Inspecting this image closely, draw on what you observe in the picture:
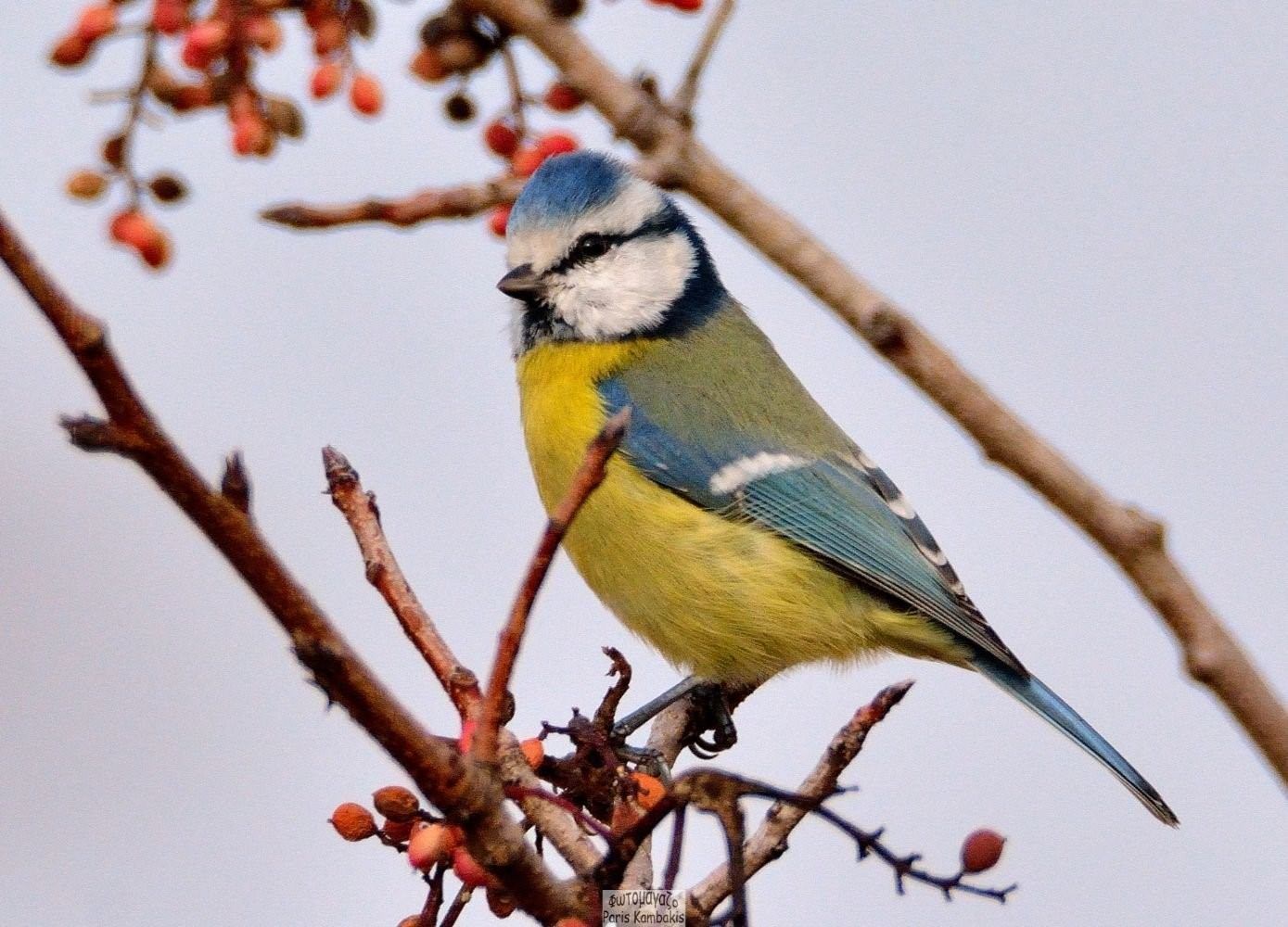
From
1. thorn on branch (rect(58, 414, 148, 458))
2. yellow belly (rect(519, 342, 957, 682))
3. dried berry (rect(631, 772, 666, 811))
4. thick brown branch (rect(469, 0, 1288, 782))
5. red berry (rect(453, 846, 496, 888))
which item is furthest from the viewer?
yellow belly (rect(519, 342, 957, 682))

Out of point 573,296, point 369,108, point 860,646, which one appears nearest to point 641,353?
point 573,296

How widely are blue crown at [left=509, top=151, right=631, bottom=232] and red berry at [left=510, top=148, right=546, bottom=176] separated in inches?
23.8

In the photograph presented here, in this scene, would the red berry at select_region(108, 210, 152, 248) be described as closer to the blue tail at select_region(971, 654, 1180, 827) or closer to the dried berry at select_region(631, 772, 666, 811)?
the dried berry at select_region(631, 772, 666, 811)

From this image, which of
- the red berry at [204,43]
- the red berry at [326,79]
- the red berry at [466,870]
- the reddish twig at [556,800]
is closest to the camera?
the reddish twig at [556,800]

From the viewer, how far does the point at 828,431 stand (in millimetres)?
2258

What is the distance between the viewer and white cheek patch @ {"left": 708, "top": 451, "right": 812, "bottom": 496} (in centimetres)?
209

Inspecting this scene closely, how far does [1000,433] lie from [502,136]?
85 cm

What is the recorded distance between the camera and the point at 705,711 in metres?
2.04

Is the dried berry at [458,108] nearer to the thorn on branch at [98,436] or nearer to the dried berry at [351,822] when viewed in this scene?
the dried berry at [351,822]

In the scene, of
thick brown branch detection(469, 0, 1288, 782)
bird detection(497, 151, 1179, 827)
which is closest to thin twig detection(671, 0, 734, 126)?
thick brown branch detection(469, 0, 1288, 782)

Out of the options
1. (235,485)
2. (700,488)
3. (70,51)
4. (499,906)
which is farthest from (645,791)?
(700,488)

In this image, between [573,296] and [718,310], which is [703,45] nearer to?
[573,296]

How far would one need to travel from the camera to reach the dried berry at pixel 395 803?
3.20 ft

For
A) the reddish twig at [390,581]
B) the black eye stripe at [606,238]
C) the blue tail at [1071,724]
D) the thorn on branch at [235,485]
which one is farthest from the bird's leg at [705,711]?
Result: the thorn on branch at [235,485]
